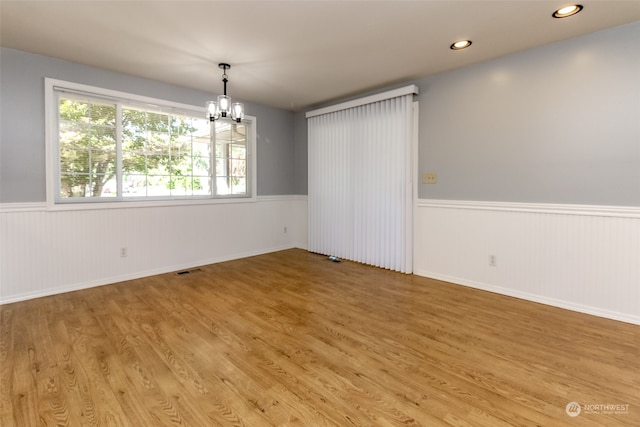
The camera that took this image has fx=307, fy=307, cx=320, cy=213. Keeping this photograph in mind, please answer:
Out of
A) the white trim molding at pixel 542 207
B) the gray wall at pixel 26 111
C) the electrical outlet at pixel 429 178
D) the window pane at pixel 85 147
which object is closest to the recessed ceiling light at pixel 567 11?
the white trim molding at pixel 542 207

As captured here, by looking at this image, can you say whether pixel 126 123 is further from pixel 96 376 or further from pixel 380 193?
pixel 380 193

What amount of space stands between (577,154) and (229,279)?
13.0 feet

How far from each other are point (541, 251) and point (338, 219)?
2739mm

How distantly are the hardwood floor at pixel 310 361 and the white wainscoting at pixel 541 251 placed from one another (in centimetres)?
19

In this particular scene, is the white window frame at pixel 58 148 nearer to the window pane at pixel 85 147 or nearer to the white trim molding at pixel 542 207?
the window pane at pixel 85 147

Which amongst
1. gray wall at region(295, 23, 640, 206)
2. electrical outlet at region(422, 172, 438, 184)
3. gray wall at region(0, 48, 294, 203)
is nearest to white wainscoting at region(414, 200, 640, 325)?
A: gray wall at region(295, 23, 640, 206)

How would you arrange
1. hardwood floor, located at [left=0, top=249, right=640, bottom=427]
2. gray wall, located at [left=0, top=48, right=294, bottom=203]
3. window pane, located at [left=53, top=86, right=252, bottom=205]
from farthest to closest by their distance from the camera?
1. window pane, located at [left=53, top=86, right=252, bottom=205]
2. gray wall, located at [left=0, top=48, right=294, bottom=203]
3. hardwood floor, located at [left=0, top=249, right=640, bottom=427]

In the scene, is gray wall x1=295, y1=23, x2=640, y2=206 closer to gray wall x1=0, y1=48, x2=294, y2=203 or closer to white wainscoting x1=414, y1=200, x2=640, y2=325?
white wainscoting x1=414, y1=200, x2=640, y2=325

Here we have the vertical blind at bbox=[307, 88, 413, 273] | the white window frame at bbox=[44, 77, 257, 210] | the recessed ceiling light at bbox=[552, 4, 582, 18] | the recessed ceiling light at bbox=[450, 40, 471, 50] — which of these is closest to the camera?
the recessed ceiling light at bbox=[552, 4, 582, 18]

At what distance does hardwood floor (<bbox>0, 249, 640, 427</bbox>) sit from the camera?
1609mm

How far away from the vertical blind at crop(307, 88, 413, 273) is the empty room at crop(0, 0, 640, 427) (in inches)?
1.5

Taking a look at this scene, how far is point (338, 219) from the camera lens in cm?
502

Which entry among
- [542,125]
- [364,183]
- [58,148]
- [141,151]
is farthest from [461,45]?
[58,148]

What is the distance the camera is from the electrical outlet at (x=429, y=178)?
387 cm
